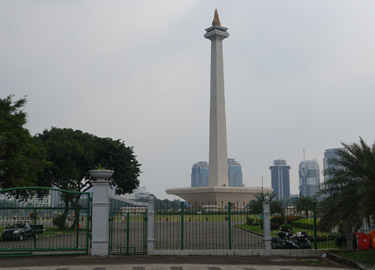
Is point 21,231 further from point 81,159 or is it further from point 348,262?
point 81,159

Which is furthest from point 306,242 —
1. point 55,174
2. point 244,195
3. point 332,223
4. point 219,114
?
point 244,195

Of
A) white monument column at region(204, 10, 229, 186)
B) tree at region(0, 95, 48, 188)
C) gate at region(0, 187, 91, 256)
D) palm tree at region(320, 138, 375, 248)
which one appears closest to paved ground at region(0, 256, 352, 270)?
gate at region(0, 187, 91, 256)

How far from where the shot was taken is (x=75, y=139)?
44.7 metres

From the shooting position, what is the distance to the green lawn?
17.0 m

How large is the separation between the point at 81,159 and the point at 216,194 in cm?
2889

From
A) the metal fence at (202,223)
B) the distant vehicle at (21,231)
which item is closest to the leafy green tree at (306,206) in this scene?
the metal fence at (202,223)

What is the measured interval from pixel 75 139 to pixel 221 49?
30796mm

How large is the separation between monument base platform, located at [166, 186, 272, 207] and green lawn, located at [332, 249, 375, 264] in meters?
46.9

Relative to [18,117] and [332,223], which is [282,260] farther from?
[18,117]

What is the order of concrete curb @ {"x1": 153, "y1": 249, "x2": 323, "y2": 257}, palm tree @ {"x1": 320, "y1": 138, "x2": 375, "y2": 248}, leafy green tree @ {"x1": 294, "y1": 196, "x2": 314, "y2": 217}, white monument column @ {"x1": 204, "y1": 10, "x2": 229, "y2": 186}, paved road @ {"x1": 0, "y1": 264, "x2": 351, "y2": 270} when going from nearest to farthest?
paved road @ {"x1": 0, "y1": 264, "x2": 351, "y2": 270} < palm tree @ {"x1": 320, "y1": 138, "x2": 375, "y2": 248} < concrete curb @ {"x1": 153, "y1": 249, "x2": 323, "y2": 257} < leafy green tree @ {"x1": 294, "y1": 196, "x2": 314, "y2": 217} < white monument column @ {"x1": 204, "y1": 10, "x2": 229, "y2": 186}

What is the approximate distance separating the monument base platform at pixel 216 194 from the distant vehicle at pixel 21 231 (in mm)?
46448

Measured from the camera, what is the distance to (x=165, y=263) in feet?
53.9

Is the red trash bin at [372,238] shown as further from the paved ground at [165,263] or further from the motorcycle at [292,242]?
the paved ground at [165,263]

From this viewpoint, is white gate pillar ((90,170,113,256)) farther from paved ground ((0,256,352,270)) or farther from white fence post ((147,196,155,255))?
white fence post ((147,196,155,255))
